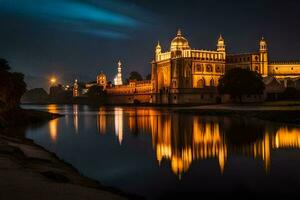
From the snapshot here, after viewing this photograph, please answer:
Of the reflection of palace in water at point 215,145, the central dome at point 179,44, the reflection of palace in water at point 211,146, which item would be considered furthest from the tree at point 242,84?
the central dome at point 179,44

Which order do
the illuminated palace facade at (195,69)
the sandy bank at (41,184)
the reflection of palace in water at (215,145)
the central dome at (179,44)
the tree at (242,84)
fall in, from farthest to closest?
the central dome at (179,44), the illuminated palace facade at (195,69), the tree at (242,84), the reflection of palace in water at (215,145), the sandy bank at (41,184)

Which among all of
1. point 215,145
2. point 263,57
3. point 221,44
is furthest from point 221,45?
point 215,145

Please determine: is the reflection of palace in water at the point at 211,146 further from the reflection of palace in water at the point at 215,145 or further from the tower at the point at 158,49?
the tower at the point at 158,49

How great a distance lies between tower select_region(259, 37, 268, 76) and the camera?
389 ft

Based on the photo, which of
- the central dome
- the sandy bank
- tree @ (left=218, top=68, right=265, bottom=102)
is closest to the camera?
the sandy bank

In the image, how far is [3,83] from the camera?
130ft

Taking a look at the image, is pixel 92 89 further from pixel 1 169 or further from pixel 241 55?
pixel 1 169

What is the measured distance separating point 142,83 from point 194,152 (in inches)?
4578

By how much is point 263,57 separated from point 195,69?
2062cm

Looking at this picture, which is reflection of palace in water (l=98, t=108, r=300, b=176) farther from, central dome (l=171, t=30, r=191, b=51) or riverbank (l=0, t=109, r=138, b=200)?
central dome (l=171, t=30, r=191, b=51)

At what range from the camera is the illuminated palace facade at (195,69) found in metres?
108

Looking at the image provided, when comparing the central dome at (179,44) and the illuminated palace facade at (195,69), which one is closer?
the illuminated palace facade at (195,69)

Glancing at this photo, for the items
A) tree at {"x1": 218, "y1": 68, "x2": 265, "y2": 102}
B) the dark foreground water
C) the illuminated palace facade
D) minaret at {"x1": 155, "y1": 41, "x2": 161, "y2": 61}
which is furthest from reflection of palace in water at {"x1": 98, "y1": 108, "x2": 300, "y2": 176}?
minaret at {"x1": 155, "y1": 41, "x2": 161, "y2": 61}

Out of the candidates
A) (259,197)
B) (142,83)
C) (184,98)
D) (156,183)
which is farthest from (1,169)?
(142,83)
